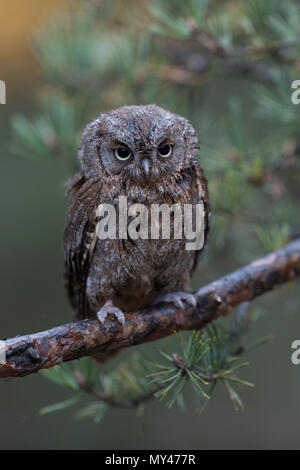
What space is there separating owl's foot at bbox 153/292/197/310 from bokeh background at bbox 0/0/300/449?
1.06 feet

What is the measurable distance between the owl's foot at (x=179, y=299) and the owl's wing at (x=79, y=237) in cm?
26

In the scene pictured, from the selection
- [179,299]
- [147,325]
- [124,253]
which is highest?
[124,253]

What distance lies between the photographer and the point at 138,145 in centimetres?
155

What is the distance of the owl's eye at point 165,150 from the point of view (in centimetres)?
160

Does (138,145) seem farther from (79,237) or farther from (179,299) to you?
(179,299)

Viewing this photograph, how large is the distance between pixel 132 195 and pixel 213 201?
0.39m

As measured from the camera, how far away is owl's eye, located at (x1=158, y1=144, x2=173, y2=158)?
1599mm

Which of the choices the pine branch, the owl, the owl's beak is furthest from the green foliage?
the owl's beak

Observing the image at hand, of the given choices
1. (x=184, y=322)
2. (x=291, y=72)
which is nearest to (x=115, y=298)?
(x=184, y=322)
